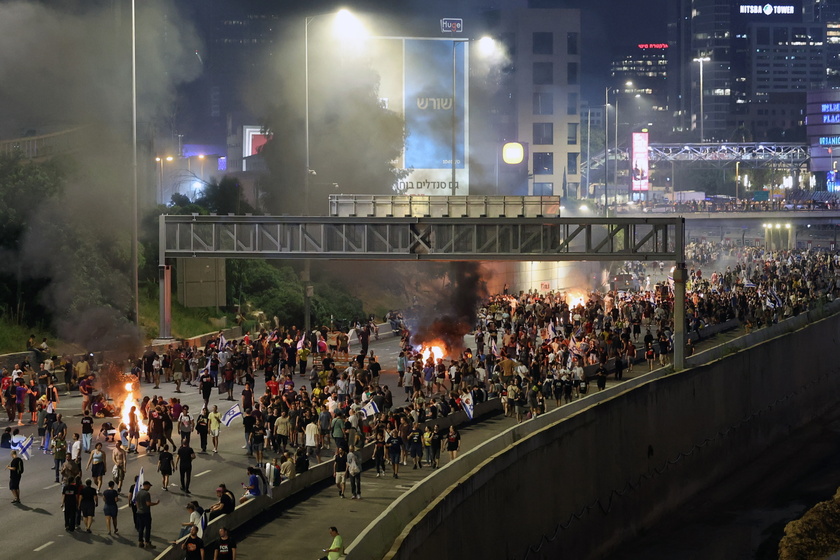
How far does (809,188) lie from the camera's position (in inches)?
5866

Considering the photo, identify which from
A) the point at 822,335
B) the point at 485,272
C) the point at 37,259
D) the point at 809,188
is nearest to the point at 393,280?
the point at 485,272

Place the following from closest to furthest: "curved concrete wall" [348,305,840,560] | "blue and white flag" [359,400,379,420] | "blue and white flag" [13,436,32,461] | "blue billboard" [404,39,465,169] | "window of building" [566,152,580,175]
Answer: "curved concrete wall" [348,305,840,560] < "blue and white flag" [13,436,32,461] < "blue and white flag" [359,400,379,420] < "blue billboard" [404,39,465,169] < "window of building" [566,152,580,175]

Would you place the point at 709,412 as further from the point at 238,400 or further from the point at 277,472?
the point at 277,472

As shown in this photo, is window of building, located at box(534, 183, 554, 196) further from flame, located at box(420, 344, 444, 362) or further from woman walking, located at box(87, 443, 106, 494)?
woman walking, located at box(87, 443, 106, 494)

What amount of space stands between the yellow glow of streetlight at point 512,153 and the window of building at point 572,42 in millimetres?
31660

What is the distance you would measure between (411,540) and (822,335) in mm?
39155

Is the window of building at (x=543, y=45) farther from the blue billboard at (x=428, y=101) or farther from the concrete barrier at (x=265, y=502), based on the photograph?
the concrete barrier at (x=265, y=502)

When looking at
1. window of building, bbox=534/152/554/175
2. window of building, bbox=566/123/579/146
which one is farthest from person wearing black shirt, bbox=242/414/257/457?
window of building, bbox=566/123/579/146

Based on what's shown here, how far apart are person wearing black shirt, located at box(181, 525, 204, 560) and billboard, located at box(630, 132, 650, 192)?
11625 centimetres

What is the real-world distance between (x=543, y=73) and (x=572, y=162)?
31.4 ft

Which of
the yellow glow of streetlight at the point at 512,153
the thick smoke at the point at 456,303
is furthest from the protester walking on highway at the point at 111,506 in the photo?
the yellow glow of streetlight at the point at 512,153

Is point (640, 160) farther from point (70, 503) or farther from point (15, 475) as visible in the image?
point (70, 503)

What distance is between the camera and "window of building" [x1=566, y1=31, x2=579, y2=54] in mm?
127562

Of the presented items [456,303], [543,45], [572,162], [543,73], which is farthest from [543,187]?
[456,303]
